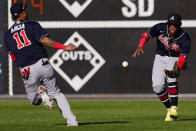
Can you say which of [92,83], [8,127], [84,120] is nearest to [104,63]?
[92,83]

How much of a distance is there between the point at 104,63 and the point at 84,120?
27.9 ft

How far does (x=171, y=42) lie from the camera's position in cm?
1423

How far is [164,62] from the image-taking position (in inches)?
570

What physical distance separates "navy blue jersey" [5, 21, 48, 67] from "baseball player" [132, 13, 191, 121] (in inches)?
89.1

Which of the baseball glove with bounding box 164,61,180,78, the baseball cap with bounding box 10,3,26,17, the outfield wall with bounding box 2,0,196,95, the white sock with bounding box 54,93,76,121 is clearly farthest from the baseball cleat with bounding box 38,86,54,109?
the outfield wall with bounding box 2,0,196,95

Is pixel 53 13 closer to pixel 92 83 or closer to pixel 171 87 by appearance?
pixel 92 83

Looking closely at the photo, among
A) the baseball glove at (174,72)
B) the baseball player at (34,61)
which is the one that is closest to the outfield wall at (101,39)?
the baseball glove at (174,72)

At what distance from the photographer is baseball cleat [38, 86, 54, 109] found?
12203 mm

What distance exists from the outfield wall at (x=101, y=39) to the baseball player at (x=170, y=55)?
8509 mm

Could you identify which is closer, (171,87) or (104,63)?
(171,87)

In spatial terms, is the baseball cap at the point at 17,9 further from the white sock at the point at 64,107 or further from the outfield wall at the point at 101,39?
the outfield wall at the point at 101,39

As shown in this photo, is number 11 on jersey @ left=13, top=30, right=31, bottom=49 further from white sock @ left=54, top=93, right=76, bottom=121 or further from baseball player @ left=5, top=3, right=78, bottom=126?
white sock @ left=54, top=93, right=76, bottom=121

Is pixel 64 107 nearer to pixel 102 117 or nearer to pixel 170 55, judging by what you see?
pixel 170 55

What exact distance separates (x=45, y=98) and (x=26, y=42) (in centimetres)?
105
